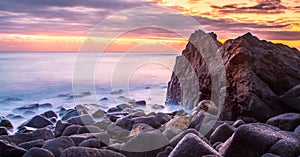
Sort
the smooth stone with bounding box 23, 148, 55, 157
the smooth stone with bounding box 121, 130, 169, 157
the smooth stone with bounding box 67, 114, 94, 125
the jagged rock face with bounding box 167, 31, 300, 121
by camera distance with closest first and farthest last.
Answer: the smooth stone with bounding box 23, 148, 55, 157
the smooth stone with bounding box 121, 130, 169, 157
the jagged rock face with bounding box 167, 31, 300, 121
the smooth stone with bounding box 67, 114, 94, 125

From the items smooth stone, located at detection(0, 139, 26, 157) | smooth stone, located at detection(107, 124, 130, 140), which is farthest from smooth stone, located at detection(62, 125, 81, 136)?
smooth stone, located at detection(0, 139, 26, 157)

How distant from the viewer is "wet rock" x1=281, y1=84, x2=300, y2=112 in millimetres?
5914

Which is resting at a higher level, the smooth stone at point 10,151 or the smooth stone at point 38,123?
the smooth stone at point 10,151

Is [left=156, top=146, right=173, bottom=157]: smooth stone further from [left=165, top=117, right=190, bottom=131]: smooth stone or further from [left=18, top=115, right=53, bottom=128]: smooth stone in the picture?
[left=18, top=115, right=53, bottom=128]: smooth stone

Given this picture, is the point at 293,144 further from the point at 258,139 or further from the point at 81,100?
the point at 81,100

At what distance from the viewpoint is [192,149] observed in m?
3.67

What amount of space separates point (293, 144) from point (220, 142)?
1.08 meters

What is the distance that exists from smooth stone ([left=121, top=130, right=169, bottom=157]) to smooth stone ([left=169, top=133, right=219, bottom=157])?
78 centimetres

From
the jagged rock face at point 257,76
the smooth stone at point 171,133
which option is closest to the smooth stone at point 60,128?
the smooth stone at point 171,133

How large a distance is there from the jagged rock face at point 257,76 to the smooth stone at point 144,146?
2.11 meters

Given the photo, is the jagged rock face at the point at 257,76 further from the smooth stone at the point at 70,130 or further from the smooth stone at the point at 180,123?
the smooth stone at the point at 70,130

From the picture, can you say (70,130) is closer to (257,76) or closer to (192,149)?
(192,149)

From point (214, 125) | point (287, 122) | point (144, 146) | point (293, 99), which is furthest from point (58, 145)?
point (293, 99)

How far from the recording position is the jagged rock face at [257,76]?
6.16 metres
